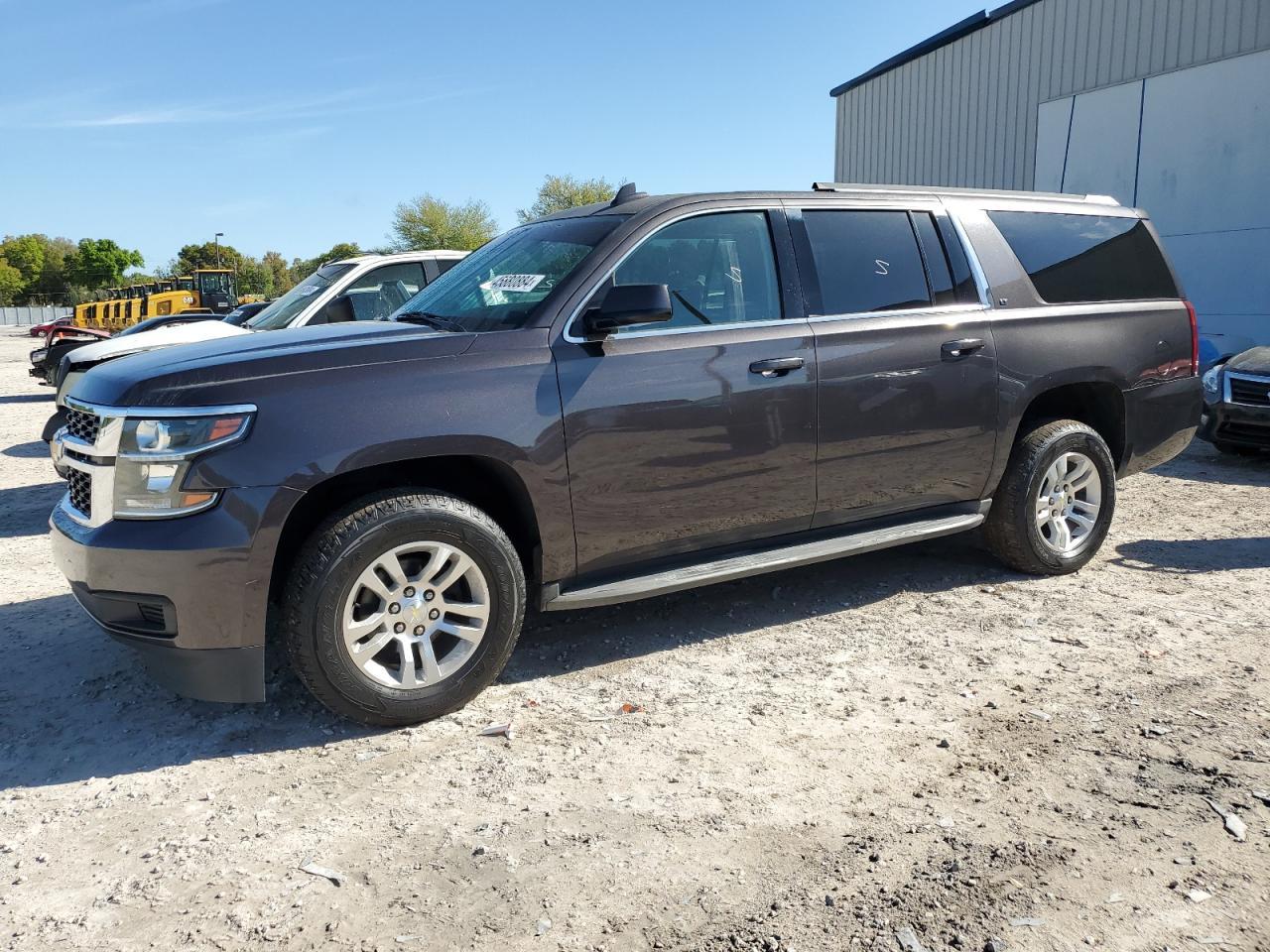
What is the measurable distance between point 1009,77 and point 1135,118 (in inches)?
134

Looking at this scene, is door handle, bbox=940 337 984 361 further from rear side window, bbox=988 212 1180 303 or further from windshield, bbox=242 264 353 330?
windshield, bbox=242 264 353 330

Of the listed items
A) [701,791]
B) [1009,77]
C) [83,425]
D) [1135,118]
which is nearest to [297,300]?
[83,425]

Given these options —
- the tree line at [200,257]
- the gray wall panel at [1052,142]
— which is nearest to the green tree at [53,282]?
the tree line at [200,257]

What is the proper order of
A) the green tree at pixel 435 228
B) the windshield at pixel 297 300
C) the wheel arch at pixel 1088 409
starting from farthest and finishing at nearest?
the green tree at pixel 435 228, the windshield at pixel 297 300, the wheel arch at pixel 1088 409

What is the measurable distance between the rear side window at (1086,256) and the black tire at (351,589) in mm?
3253

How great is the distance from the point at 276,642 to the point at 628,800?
2.15 meters

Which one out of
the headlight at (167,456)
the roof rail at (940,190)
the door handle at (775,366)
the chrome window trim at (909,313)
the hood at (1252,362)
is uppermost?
the roof rail at (940,190)

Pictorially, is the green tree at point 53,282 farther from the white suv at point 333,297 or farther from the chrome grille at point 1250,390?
the chrome grille at point 1250,390

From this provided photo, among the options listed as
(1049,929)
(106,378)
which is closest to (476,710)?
(106,378)

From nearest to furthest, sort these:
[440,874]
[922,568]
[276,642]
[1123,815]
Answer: [440,874]
[1123,815]
[276,642]
[922,568]

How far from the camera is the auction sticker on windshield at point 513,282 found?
4062mm

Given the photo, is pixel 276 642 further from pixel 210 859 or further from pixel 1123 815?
pixel 1123 815

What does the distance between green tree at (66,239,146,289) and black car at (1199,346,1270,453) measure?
333 ft

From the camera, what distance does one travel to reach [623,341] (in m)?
3.87
